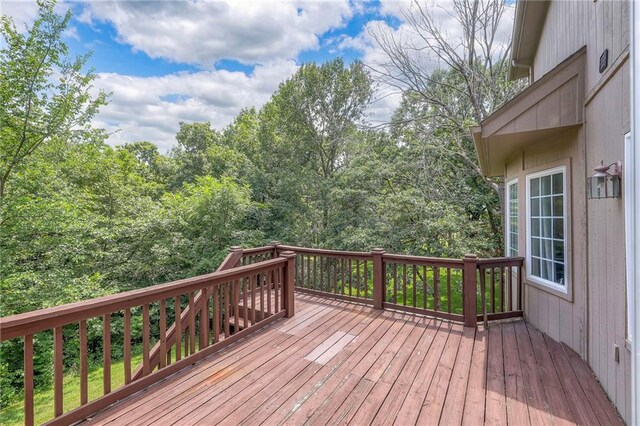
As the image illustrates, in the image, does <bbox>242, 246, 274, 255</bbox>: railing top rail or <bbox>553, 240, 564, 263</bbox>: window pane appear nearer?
<bbox>553, 240, 564, 263</bbox>: window pane

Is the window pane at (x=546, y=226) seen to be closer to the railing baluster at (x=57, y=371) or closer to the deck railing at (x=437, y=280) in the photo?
the deck railing at (x=437, y=280)

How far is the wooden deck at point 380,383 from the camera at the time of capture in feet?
7.45

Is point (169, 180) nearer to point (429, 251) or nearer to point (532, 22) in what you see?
point (429, 251)

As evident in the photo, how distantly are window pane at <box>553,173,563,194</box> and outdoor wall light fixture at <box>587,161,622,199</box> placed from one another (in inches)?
53.9

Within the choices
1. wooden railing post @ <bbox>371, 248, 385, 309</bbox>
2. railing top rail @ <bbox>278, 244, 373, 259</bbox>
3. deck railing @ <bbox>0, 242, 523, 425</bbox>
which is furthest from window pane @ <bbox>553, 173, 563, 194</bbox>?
Answer: railing top rail @ <bbox>278, 244, 373, 259</bbox>

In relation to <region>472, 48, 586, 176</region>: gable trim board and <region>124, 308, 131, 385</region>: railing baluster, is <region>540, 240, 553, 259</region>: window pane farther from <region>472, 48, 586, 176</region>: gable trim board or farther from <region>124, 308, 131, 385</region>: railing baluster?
<region>124, 308, 131, 385</region>: railing baluster

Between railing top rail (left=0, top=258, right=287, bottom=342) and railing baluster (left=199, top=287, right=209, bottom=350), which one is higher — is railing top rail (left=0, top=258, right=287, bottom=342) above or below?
above

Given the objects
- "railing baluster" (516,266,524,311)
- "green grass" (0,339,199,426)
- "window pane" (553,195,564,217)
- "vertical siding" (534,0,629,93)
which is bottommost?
"green grass" (0,339,199,426)

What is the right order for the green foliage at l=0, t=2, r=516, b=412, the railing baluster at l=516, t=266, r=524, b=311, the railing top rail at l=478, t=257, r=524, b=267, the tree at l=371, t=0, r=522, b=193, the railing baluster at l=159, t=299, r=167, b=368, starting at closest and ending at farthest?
the railing baluster at l=159, t=299, r=167, b=368
the railing top rail at l=478, t=257, r=524, b=267
the railing baluster at l=516, t=266, r=524, b=311
the green foliage at l=0, t=2, r=516, b=412
the tree at l=371, t=0, r=522, b=193

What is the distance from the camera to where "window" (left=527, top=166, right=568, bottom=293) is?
358 centimetres

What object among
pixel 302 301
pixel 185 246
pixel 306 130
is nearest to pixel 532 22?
pixel 302 301

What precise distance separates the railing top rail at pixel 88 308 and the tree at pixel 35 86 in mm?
7680

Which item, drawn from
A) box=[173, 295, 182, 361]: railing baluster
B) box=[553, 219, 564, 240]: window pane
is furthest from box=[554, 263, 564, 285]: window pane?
box=[173, 295, 182, 361]: railing baluster

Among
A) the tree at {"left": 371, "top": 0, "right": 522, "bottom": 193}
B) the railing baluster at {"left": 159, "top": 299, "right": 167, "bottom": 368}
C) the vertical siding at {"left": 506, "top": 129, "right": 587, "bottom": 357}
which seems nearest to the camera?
the railing baluster at {"left": 159, "top": 299, "right": 167, "bottom": 368}
